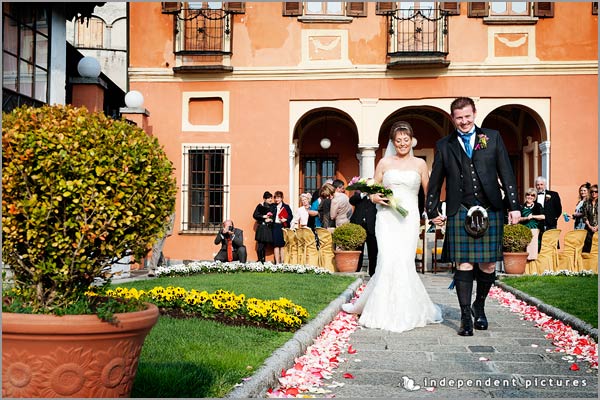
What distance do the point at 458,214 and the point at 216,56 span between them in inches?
560

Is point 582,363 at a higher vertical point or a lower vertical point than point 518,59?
lower

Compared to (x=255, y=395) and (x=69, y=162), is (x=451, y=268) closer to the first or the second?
(x=255, y=395)

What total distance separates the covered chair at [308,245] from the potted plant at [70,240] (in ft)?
39.1

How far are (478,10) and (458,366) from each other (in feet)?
52.1

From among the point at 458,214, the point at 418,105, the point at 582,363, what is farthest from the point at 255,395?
the point at 418,105

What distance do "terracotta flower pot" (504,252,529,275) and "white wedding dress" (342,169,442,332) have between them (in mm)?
6548

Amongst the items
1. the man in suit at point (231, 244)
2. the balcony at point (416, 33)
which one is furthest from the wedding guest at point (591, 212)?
the man in suit at point (231, 244)

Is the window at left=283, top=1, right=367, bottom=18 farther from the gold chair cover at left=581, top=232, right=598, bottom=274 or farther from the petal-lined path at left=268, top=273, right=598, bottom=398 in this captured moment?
the petal-lined path at left=268, top=273, right=598, bottom=398

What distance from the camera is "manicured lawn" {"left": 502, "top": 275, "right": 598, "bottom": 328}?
8048 mm

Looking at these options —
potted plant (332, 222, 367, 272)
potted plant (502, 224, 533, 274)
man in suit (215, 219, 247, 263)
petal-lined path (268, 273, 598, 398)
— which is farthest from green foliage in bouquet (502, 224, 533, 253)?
man in suit (215, 219, 247, 263)

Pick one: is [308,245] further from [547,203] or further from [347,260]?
[547,203]

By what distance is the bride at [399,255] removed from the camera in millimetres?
7785

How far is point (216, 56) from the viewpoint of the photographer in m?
20.1

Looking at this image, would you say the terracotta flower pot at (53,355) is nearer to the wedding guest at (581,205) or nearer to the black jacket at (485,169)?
the black jacket at (485,169)
